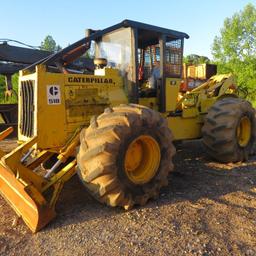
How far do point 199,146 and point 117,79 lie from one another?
3.91 metres

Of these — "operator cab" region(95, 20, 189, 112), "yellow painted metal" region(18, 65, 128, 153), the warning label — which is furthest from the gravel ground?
"operator cab" region(95, 20, 189, 112)

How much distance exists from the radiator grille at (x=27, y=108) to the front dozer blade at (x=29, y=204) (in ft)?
3.23

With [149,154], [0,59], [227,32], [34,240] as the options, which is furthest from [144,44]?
[227,32]

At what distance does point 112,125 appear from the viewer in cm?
420

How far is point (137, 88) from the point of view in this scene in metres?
5.69

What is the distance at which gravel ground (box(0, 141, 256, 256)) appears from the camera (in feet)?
11.5

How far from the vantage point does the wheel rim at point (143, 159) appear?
4.66m

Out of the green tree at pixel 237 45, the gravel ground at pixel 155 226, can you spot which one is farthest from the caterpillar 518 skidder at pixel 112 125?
the green tree at pixel 237 45

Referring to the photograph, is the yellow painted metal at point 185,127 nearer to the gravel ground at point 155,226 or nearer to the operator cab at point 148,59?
the operator cab at point 148,59

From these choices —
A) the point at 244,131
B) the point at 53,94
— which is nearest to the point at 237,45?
the point at 244,131

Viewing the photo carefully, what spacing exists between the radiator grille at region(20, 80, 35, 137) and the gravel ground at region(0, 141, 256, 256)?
1093mm

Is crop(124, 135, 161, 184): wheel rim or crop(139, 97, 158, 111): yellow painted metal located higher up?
crop(139, 97, 158, 111): yellow painted metal

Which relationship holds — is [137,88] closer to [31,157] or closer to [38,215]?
[31,157]

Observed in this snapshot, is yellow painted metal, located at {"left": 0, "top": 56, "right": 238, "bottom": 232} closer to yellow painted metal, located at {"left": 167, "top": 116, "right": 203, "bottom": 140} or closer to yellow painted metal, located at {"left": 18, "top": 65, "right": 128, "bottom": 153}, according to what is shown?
yellow painted metal, located at {"left": 18, "top": 65, "right": 128, "bottom": 153}
